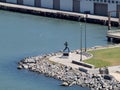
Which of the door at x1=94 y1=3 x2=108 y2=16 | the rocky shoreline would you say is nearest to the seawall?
the door at x1=94 y1=3 x2=108 y2=16

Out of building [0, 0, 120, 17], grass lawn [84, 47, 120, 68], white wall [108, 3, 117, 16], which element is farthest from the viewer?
building [0, 0, 120, 17]

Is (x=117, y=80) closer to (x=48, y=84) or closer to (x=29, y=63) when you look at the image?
(x=48, y=84)

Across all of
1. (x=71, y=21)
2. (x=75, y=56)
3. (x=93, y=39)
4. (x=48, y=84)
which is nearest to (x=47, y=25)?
(x=71, y=21)

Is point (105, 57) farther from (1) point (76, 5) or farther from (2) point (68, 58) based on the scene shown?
(1) point (76, 5)

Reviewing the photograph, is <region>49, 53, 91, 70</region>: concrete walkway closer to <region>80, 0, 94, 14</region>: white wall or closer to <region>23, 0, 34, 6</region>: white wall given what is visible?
<region>80, 0, 94, 14</region>: white wall

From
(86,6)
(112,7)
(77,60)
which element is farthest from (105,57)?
(86,6)

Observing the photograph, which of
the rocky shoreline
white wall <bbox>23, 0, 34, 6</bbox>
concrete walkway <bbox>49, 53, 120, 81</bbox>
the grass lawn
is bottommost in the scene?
the rocky shoreline
